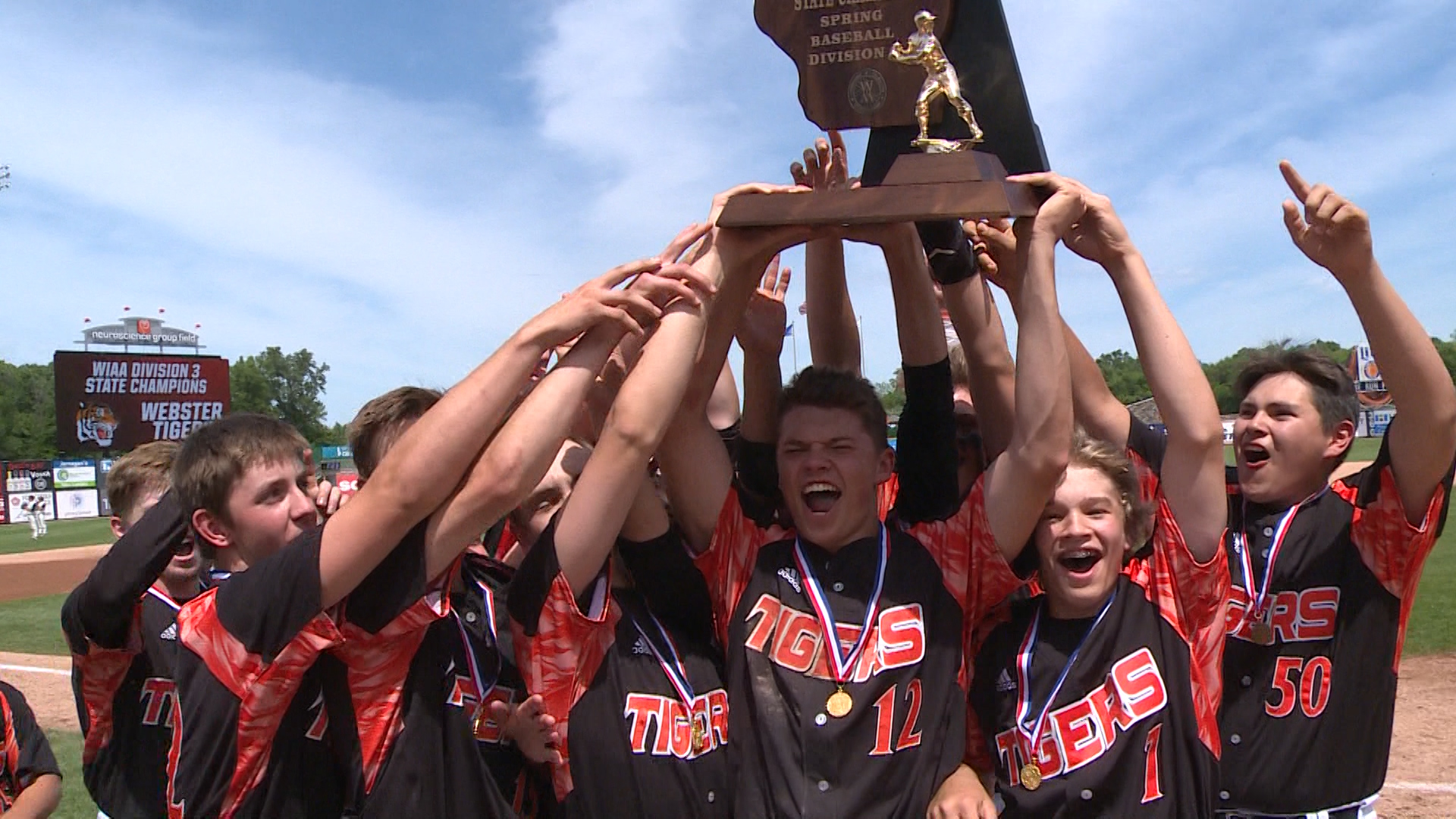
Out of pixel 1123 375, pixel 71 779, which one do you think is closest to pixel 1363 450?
pixel 71 779

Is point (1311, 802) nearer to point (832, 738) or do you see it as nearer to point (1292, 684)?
point (1292, 684)

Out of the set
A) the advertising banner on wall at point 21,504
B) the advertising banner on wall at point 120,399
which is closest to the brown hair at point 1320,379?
the advertising banner on wall at point 120,399

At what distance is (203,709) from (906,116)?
7.55ft

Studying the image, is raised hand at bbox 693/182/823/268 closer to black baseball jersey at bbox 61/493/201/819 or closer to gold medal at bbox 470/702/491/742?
gold medal at bbox 470/702/491/742

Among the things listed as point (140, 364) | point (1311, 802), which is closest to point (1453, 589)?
point (1311, 802)

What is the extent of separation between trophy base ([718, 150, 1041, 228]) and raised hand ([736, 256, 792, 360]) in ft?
2.04

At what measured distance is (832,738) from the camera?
246cm

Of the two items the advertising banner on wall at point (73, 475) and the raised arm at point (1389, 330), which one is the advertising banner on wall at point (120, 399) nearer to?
the advertising banner on wall at point (73, 475)

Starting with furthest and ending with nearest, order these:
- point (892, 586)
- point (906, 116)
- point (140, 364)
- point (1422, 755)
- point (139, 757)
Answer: point (140, 364) → point (1422, 755) → point (139, 757) → point (906, 116) → point (892, 586)

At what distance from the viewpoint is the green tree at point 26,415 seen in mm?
77000

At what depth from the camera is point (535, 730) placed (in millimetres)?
2535

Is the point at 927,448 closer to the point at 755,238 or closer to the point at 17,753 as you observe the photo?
the point at 755,238

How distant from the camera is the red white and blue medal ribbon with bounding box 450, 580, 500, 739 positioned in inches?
107

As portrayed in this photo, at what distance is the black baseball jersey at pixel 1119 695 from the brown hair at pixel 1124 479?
0.04 m
